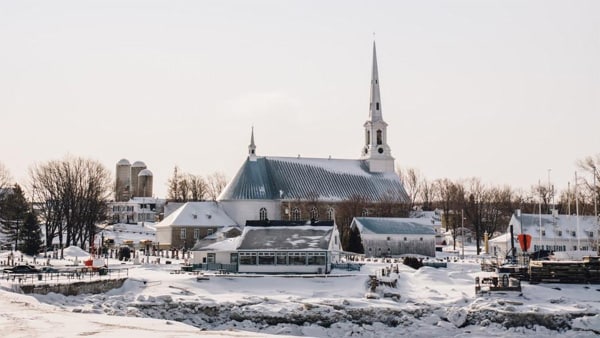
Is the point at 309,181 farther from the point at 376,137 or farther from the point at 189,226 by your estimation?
the point at 189,226

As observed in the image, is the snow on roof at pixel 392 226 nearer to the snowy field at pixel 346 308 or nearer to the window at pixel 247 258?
the window at pixel 247 258

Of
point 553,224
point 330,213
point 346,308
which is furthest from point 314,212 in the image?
point 346,308

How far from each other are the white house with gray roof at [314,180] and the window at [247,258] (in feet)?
94.1

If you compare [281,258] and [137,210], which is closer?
[281,258]

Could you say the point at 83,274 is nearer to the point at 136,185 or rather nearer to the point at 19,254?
the point at 19,254

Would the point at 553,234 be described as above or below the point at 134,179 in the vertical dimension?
below

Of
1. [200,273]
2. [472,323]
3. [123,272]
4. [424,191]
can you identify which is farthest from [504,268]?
[424,191]

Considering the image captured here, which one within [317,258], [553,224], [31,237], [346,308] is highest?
[553,224]

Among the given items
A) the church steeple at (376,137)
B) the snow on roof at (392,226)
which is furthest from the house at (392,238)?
the church steeple at (376,137)

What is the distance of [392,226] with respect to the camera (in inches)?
2948

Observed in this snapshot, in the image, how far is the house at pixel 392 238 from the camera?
7356 cm

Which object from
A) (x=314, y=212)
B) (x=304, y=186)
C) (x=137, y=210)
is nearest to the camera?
(x=314, y=212)

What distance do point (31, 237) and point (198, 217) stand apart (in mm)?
18652

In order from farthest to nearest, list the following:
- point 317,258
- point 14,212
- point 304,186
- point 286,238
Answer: point 304,186
point 14,212
point 286,238
point 317,258
